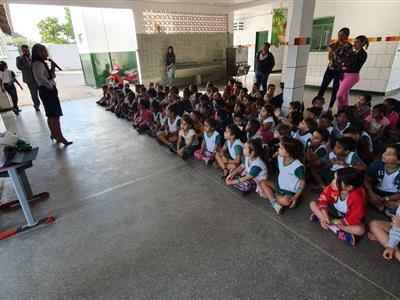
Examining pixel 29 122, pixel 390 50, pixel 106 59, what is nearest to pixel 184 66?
pixel 106 59

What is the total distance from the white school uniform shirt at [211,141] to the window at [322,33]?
540 centimetres

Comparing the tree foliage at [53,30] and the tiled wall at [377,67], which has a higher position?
the tree foliage at [53,30]

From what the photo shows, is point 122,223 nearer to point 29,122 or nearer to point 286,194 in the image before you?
point 286,194

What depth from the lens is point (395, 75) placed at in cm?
577

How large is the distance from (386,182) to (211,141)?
1.74 metres

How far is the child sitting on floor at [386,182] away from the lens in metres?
1.87

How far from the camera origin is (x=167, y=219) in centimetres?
210

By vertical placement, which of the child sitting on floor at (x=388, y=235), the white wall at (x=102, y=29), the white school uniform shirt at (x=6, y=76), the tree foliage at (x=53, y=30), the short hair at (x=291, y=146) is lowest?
the child sitting on floor at (x=388, y=235)

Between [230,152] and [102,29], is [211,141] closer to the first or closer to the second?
[230,152]

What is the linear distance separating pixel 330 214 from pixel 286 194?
38 centimetres

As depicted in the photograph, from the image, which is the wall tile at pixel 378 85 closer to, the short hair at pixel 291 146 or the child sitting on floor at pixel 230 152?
the child sitting on floor at pixel 230 152

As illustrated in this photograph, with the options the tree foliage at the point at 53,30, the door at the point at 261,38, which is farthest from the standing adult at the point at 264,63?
the tree foliage at the point at 53,30

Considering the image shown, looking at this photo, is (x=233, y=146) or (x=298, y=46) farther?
(x=298, y=46)

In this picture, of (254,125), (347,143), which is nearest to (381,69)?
(254,125)
